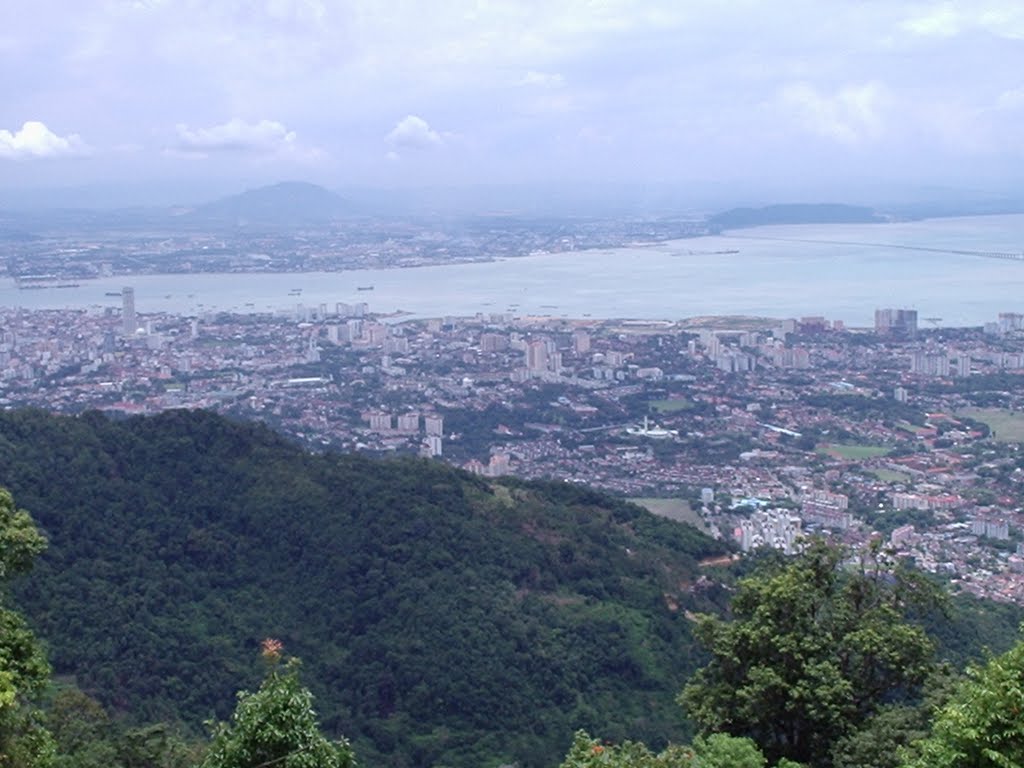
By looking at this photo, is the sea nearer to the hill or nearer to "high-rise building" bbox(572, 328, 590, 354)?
"high-rise building" bbox(572, 328, 590, 354)

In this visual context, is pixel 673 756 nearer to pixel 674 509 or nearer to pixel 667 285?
pixel 674 509

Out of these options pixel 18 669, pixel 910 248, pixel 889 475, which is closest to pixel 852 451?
pixel 889 475

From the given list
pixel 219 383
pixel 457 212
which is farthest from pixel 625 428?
pixel 457 212

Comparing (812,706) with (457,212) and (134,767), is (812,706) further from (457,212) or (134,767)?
(457,212)

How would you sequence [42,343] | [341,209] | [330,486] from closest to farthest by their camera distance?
[330,486]
[42,343]
[341,209]

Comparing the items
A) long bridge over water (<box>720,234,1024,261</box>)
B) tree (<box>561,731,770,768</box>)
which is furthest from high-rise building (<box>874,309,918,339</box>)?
tree (<box>561,731,770,768</box>)

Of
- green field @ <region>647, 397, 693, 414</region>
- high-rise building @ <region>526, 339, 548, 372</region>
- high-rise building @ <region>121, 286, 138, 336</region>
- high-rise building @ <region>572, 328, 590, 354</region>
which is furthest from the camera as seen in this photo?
high-rise building @ <region>121, 286, 138, 336</region>
